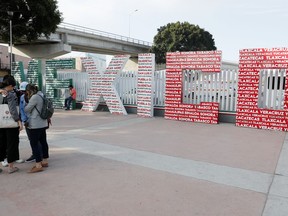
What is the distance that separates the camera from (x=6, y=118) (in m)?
4.89

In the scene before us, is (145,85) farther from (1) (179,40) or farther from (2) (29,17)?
(1) (179,40)

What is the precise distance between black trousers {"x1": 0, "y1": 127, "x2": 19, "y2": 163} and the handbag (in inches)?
5.2

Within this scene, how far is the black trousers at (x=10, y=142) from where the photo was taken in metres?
5.00

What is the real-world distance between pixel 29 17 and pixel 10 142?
1558 centimetres

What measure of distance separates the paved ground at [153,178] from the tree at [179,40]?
1436 inches

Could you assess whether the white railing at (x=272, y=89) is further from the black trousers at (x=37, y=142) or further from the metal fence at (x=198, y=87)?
the black trousers at (x=37, y=142)

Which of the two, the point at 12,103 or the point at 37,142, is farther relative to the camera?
the point at 37,142

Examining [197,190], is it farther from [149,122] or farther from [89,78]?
[89,78]

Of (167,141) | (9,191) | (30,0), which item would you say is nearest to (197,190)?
(9,191)

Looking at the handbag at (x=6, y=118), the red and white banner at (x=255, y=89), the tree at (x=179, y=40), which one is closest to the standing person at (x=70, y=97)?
the red and white banner at (x=255, y=89)

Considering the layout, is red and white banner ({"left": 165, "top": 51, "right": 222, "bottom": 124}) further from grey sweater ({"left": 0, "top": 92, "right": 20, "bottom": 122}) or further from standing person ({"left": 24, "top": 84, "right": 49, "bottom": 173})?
grey sweater ({"left": 0, "top": 92, "right": 20, "bottom": 122})

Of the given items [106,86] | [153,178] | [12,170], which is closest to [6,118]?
[12,170]

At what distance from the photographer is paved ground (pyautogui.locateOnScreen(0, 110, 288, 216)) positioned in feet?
12.1

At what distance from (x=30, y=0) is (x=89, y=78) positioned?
294 inches
